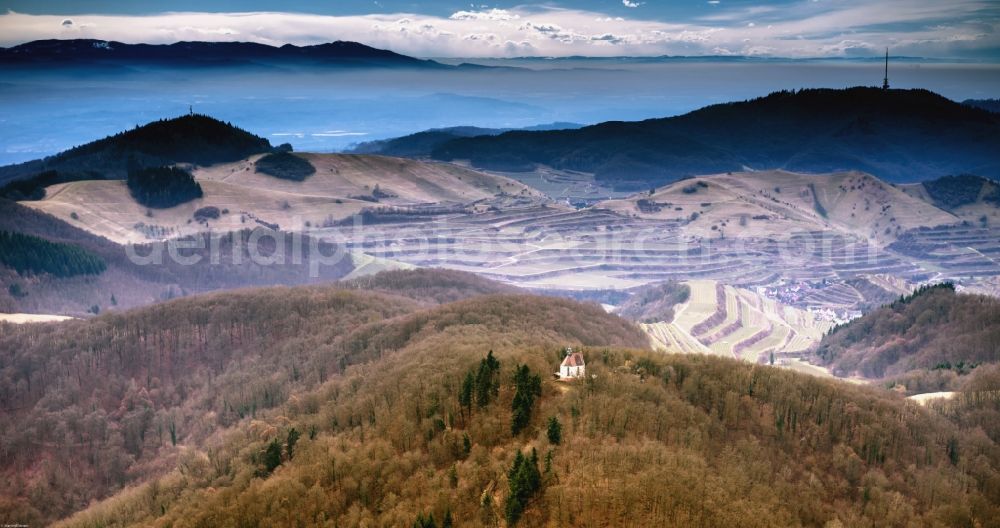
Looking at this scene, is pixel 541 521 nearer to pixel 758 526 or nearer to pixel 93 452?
pixel 758 526

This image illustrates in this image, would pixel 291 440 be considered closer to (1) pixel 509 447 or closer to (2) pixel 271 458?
(2) pixel 271 458

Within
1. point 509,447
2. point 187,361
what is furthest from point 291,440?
point 187,361

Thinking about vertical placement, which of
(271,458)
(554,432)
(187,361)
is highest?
(554,432)

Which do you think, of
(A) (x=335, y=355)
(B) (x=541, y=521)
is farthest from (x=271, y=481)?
(A) (x=335, y=355)

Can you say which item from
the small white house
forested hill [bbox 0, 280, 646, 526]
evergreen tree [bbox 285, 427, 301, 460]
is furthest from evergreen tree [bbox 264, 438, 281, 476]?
the small white house

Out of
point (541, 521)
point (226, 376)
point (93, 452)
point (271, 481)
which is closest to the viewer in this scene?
point (541, 521)

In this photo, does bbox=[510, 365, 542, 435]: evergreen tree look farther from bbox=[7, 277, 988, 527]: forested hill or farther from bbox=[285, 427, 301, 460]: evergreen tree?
bbox=[285, 427, 301, 460]: evergreen tree
